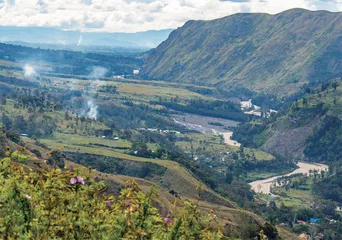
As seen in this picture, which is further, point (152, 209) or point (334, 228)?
→ point (334, 228)

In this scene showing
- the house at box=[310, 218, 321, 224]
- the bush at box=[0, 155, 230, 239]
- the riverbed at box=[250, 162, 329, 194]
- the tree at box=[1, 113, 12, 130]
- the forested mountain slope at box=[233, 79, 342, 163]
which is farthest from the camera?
the forested mountain slope at box=[233, 79, 342, 163]

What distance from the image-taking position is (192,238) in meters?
10.3

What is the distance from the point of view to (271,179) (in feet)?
486

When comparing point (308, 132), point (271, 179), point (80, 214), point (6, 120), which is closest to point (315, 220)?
point (271, 179)

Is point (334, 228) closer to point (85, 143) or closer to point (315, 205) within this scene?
point (315, 205)

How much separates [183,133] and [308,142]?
3964 centimetres

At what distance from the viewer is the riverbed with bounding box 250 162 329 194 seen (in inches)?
5354

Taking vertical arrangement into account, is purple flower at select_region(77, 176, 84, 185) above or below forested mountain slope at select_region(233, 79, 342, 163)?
above

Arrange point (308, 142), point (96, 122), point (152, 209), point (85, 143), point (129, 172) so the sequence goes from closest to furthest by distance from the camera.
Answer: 1. point (152, 209)
2. point (129, 172)
3. point (85, 143)
4. point (96, 122)
5. point (308, 142)

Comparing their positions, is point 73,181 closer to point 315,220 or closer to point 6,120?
point 315,220

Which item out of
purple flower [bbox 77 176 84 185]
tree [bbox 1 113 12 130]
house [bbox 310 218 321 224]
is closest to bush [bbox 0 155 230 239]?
purple flower [bbox 77 176 84 185]

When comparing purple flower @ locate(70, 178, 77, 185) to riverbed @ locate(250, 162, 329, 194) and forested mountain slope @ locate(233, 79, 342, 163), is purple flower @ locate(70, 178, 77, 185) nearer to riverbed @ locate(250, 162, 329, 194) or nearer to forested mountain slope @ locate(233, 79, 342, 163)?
riverbed @ locate(250, 162, 329, 194)

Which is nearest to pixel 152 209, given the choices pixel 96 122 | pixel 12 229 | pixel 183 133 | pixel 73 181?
pixel 73 181

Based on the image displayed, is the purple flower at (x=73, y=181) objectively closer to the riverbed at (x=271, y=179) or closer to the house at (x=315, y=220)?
the house at (x=315, y=220)
